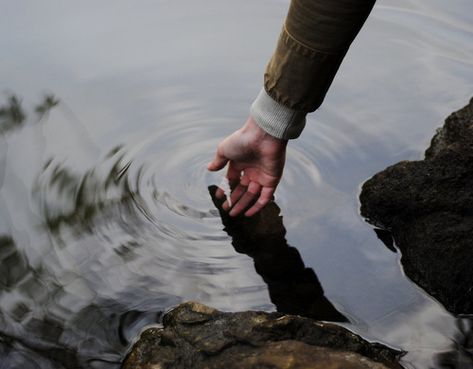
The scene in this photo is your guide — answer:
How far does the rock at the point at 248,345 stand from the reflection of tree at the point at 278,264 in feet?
1.24

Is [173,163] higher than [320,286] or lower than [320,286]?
higher

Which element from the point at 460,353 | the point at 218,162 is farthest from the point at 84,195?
the point at 460,353

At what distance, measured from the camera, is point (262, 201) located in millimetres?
3164

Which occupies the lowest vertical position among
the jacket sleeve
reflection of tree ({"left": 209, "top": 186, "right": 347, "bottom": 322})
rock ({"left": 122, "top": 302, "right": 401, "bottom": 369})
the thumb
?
reflection of tree ({"left": 209, "top": 186, "right": 347, "bottom": 322})

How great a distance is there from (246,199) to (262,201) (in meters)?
0.13

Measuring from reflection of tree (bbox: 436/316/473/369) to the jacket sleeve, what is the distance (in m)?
1.05

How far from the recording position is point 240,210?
10.8ft

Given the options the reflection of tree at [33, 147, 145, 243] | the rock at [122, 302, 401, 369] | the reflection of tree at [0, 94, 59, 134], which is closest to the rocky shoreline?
the rock at [122, 302, 401, 369]

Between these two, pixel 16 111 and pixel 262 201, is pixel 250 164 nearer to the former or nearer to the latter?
pixel 262 201

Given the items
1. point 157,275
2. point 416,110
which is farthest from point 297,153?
point 157,275

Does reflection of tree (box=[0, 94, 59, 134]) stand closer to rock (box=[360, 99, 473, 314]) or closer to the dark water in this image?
the dark water

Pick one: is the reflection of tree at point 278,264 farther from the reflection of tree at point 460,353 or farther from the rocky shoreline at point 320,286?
the reflection of tree at point 460,353

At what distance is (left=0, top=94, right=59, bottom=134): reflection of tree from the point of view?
3785 millimetres

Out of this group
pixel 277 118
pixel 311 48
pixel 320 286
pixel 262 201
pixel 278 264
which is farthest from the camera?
pixel 262 201
